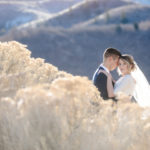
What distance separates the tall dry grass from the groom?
1.56 meters

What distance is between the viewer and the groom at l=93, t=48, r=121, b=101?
15.6 feet

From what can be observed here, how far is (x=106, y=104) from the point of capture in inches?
125

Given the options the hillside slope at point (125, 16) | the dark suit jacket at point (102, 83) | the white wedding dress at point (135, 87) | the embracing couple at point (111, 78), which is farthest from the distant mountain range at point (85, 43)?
the dark suit jacket at point (102, 83)

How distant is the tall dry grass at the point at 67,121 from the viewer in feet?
9.16

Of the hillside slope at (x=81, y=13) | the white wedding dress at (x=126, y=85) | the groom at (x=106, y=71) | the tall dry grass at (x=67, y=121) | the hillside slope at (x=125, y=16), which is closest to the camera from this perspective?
the tall dry grass at (x=67, y=121)

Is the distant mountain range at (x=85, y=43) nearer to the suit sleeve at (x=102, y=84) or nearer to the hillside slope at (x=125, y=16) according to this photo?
the hillside slope at (x=125, y=16)

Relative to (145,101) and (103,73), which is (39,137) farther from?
(145,101)

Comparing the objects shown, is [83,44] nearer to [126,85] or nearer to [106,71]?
[126,85]

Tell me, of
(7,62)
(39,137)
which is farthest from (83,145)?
(7,62)

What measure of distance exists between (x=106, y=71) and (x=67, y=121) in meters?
2.01

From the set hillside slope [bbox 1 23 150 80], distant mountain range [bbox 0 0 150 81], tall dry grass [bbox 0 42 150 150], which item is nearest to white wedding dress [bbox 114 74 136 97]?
tall dry grass [bbox 0 42 150 150]

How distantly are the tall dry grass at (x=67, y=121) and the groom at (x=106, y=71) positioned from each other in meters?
1.56

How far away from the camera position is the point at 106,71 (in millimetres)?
4867

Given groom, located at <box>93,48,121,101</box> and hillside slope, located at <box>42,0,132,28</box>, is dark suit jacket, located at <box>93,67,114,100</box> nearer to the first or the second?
groom, located at <box>93,48,121,101</box>
